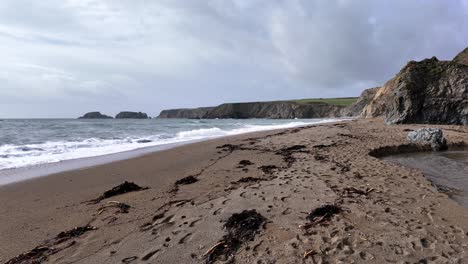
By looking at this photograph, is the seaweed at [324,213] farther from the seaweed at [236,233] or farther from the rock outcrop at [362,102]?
the rock outcrop at [362,102]

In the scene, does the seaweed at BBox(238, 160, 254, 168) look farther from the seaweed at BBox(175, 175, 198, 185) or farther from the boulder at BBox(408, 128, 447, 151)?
the boulder at BBox(408, 128, 447, 151)

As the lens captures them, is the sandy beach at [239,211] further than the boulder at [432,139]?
No

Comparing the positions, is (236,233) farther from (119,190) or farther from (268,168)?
(268,168)

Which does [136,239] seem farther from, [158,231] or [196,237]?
[196,237]

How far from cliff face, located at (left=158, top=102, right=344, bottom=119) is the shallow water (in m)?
109

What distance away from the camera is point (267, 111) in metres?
142

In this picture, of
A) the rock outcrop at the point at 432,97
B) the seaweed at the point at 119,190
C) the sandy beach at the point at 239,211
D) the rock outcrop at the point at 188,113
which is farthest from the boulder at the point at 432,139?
the rock outcrop at the point at 188,113

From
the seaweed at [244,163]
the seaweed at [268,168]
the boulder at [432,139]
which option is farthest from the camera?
the boulder at [432,139]

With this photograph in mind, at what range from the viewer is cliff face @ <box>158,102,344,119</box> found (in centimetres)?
12388

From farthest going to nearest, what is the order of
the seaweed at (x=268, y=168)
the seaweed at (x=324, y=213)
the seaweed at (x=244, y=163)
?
the seaweed at (x=244, y=163), the seaweed at (x=268, y=168), the seaweed at (x=324, y=213)

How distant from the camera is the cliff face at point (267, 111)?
124 metres

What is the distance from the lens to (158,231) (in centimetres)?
429

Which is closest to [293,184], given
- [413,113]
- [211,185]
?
[211,185]

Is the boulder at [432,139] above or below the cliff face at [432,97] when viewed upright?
below
